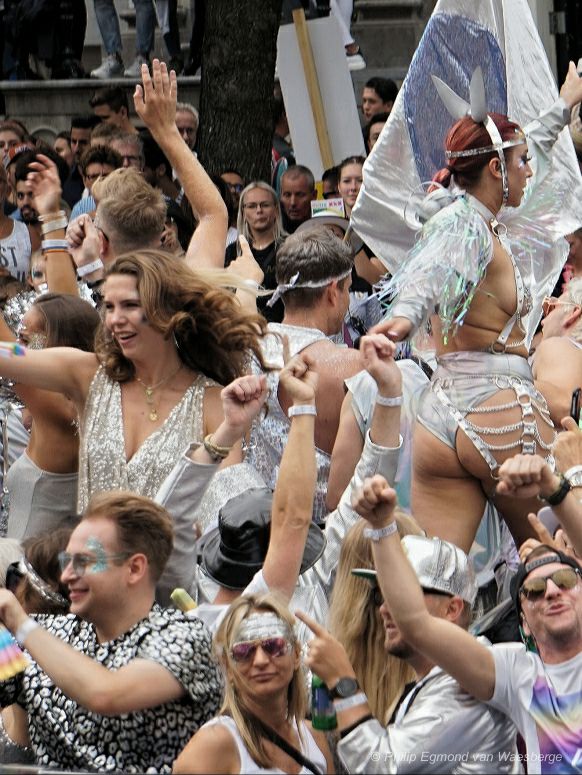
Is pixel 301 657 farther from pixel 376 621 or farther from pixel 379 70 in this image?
pixel 379 70

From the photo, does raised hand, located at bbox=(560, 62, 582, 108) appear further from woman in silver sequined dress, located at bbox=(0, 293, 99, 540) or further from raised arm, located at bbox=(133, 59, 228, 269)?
woman in silver sequined dress, located at bbox=(0, 293, 99, 540)

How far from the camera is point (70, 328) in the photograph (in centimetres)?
608

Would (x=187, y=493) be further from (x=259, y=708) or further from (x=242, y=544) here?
(x=259, y=708)

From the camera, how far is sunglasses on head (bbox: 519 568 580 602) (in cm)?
418

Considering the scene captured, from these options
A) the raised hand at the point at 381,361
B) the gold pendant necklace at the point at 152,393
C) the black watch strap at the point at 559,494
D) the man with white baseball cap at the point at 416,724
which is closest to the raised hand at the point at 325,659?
the man with white baseball cap at the point at 416,724

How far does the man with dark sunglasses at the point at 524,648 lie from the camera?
4.03 m

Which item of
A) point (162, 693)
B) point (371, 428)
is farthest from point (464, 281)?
point (162, 693)

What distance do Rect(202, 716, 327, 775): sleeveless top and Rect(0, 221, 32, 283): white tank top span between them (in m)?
5.41

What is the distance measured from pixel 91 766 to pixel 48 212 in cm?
278

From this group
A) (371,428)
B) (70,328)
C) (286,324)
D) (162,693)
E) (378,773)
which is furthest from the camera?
(286,324)

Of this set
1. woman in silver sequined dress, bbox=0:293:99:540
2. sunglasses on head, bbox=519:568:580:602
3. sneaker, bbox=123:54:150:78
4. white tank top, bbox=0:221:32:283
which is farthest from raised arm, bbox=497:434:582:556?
sneaker, bbox=123:54:150:78

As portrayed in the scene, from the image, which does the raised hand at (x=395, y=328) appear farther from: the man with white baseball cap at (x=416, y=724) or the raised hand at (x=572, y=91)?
the raised hand at (x=572, y=91)

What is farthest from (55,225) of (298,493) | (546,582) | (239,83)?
(239,83)

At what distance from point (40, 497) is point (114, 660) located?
177cm
